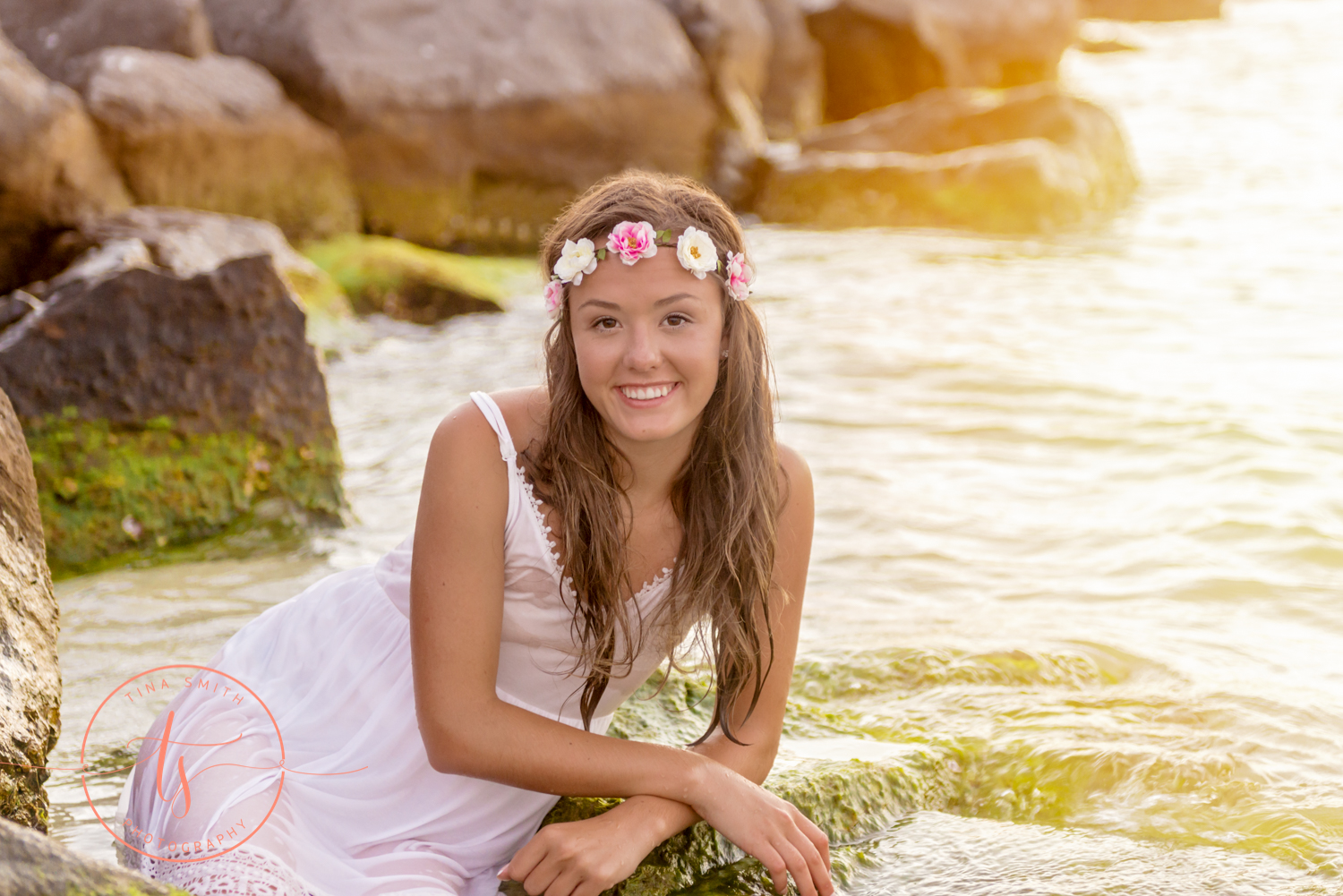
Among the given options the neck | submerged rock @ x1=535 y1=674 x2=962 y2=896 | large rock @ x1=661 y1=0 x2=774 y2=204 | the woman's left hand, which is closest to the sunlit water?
submerged rock @ x1=535 y1=674 x2=962 y2=896

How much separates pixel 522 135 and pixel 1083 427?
22.6 feet

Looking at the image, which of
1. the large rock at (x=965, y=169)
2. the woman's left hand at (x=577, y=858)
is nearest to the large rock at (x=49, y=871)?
the woman's left hand at (x=577, y=858)

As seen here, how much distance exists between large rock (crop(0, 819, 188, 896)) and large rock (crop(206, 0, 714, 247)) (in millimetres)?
10313

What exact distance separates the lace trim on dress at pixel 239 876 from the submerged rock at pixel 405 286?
7874mm

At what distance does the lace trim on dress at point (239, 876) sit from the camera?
234cm

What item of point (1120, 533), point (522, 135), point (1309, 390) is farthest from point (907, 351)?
point (522, 135)

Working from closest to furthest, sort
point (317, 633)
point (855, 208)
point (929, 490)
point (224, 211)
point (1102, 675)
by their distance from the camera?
point (317, 633), point (1102, 675), point (929, 490), point (224, 211), point (855, 208)

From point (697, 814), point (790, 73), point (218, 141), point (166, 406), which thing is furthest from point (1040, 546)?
point (790, 73)

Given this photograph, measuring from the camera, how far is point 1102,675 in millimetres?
4527

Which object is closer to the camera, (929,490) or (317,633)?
(317,633)

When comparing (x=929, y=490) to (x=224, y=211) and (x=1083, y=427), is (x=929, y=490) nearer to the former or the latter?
(x=1083, y=427)

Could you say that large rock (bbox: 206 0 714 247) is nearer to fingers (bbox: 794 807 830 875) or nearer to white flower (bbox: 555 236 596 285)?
white flower (bbox: 555 236 596 285)

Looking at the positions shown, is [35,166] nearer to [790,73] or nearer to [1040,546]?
[1040,546]

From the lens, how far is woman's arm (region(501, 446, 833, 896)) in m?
2.56
